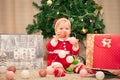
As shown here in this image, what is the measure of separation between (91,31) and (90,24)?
81 millimetres

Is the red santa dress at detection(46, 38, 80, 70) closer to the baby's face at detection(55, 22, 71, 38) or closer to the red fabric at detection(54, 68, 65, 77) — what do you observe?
the baby's face at detection(55, 22, 71, 38)

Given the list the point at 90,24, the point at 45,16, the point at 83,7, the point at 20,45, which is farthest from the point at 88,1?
the point at 20,45

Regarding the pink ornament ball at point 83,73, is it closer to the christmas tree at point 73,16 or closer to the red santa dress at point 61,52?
the red santa dress at point 61,52

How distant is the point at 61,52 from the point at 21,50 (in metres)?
0.33

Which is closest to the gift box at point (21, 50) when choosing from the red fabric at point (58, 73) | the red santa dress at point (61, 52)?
the red santa dress at point (61, 52)

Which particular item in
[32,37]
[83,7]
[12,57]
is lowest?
[12,57]

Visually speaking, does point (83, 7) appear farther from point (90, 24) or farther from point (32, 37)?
point (32, 37)

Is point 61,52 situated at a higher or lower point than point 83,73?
higher

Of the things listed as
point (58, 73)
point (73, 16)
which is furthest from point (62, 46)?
point (73, 16)

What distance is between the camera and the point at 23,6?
8.63ft

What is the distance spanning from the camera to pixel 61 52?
183cm

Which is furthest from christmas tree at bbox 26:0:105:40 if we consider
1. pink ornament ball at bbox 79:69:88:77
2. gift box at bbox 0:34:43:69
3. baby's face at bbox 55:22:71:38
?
pink ornament ball at bbox 79:69:88:77

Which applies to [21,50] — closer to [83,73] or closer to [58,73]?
[58,73]

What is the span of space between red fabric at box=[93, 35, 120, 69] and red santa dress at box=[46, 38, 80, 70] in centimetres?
19
